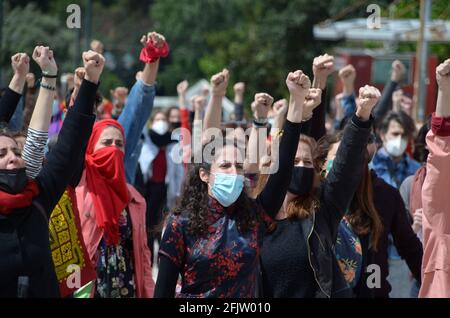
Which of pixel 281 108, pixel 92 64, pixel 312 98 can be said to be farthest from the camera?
pixel 281 108

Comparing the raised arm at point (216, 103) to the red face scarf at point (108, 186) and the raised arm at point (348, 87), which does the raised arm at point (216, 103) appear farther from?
the raised arm at point (348, 87)

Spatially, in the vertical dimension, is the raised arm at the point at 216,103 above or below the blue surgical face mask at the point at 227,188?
above

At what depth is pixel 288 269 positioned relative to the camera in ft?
16.4

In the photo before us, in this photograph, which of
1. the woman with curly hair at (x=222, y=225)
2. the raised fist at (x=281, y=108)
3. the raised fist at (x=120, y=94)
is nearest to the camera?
the woman with curly hair at (x=222, y=225)

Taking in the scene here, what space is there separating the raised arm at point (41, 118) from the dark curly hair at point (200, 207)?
71 centimetres

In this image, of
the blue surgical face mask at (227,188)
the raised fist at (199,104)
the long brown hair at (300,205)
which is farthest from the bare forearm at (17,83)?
the raised fist at (199,104)

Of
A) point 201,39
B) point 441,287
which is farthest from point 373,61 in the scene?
point 201,39

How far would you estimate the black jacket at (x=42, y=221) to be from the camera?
4.41 metres

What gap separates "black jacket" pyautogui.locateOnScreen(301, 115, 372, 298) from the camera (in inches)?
197

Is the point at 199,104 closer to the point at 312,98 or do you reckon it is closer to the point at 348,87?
the point at 348,87

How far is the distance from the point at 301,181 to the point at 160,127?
633cm

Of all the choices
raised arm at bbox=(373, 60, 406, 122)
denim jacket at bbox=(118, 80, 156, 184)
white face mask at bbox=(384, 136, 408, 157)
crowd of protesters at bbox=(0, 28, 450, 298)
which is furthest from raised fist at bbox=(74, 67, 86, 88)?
raised arm at bbox=(373, 60, 406, 122)

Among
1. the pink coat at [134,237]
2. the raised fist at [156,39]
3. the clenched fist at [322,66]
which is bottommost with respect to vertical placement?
the pink coat at [134,237]

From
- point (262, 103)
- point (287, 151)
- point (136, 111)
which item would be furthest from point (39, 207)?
point (136, 111)
